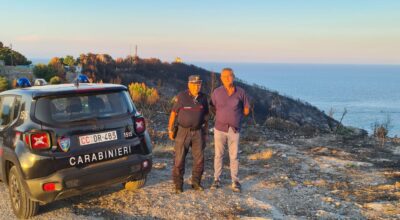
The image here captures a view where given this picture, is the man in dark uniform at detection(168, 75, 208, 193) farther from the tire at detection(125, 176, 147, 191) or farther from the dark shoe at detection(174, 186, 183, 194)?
the tire at detection(125, 176, 147, 191)

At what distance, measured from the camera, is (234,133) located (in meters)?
5.98

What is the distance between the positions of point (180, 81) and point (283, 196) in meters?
27.6

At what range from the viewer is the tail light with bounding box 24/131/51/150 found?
4.38m

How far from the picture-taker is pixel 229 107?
5883mm

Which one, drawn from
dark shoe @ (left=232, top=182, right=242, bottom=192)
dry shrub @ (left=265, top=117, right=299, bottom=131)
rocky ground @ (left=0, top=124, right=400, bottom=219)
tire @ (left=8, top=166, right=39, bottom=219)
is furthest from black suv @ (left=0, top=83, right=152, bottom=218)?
dry shrub @ (left=265, top=117, right=299, bottom=131)

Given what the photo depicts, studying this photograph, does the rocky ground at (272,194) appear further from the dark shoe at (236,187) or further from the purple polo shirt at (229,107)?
the purple polo shirt at (229,107)

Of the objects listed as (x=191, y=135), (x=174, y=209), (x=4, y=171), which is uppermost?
(x=191, y=135)

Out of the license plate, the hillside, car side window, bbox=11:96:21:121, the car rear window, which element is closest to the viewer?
the car rear window

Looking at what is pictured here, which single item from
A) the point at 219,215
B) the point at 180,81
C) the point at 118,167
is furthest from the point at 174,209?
the point at 180,81

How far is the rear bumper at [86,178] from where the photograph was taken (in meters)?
4.42

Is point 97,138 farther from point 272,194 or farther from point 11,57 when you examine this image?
point 11,57

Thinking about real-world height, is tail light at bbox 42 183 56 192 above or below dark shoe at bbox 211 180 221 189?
above

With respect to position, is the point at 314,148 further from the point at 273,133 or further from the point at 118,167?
the point at 118,167

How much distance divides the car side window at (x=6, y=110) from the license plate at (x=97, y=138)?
1.08m
